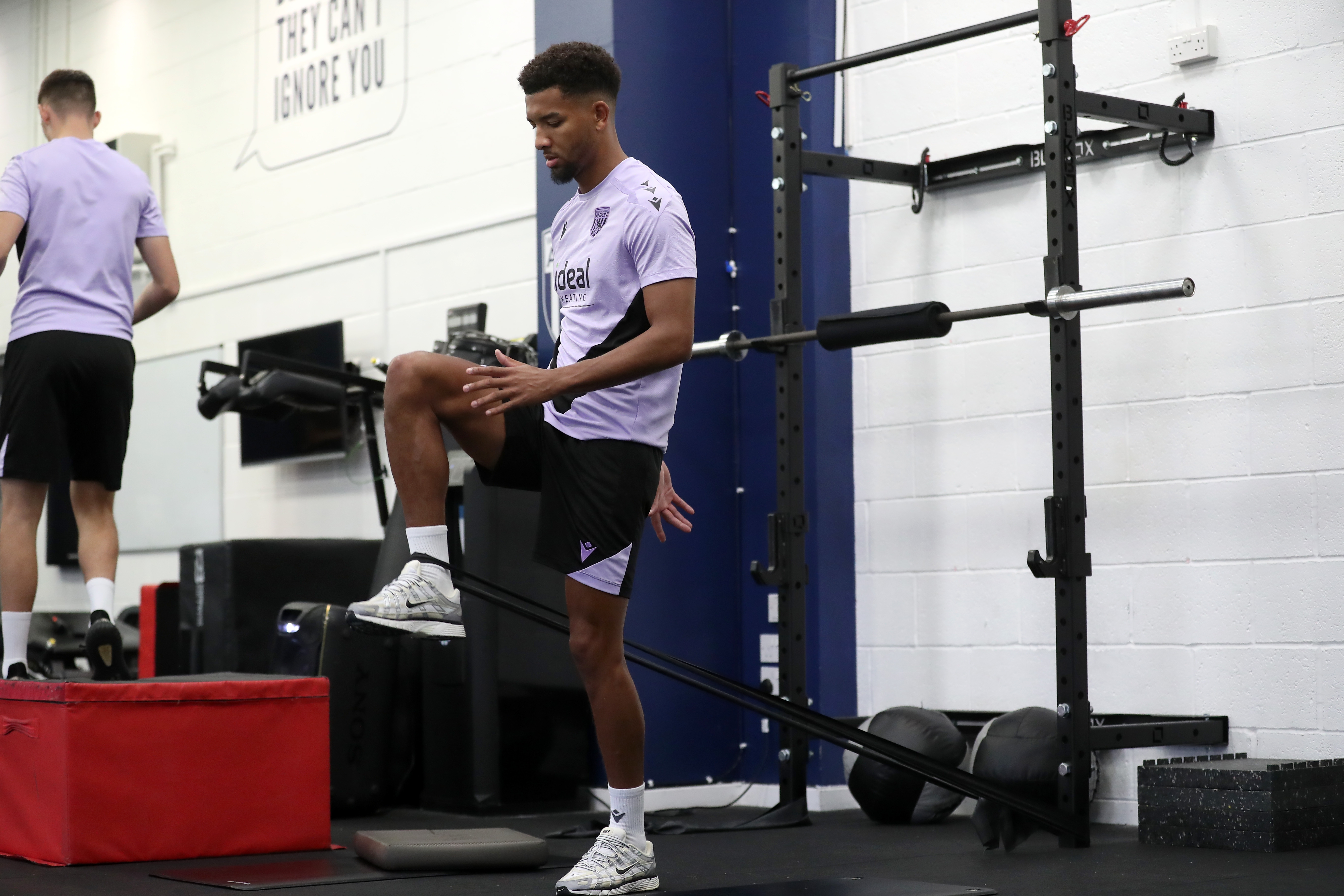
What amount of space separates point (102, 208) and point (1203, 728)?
2967 millimetres

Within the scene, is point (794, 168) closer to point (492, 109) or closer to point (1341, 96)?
point (1341, 96)

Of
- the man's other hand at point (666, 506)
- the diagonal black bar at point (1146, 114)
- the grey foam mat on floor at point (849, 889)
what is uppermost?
the diagonal black bar at point (1146, 114)

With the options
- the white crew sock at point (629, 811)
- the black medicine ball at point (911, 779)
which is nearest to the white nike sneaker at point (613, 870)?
the white crew sock at point (629, 811)

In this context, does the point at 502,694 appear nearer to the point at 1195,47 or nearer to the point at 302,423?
the point at 302,423

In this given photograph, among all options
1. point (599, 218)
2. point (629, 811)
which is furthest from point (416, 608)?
point (599, 218)

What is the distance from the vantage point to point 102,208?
3.85 metres

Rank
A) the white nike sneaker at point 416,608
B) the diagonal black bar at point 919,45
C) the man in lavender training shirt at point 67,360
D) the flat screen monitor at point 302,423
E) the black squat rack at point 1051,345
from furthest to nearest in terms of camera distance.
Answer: the flat screen monitor at point 302,423 → the man in lavender training shirt at point 67,360 → the diagonal black bar at point 919,45 → the black squat rack at point 1051,345 → the white nike sneaker at point 416,608

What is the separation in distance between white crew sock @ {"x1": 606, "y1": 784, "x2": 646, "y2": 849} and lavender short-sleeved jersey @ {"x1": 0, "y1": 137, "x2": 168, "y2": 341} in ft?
6.02

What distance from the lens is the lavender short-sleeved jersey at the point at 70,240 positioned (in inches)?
147

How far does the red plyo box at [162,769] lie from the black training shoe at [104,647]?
131mm

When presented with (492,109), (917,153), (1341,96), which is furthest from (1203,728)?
(492,109)

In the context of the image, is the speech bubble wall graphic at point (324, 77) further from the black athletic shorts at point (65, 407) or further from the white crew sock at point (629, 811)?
the white crew sock at point (629, 811)

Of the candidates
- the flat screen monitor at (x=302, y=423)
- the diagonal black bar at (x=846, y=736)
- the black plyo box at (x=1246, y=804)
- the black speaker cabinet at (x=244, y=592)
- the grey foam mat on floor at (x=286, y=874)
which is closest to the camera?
the grey foam mat on floor at (x=286, y=874)

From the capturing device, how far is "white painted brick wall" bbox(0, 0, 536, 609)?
5496 mm
